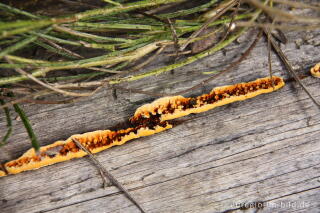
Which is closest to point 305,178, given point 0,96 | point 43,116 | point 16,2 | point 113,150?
point 113,150

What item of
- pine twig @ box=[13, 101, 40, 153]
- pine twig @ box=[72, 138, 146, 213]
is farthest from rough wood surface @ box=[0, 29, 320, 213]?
pine twig @ box=[13, 101, 40, 153]

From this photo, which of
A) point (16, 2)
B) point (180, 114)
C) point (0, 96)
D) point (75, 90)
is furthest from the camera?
point (16, 2)

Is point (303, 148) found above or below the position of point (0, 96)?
below

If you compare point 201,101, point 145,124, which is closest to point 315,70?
point 201,101

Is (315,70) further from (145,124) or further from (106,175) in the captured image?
(106,175)

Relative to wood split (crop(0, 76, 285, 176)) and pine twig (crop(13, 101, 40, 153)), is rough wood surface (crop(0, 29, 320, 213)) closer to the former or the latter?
wood split (crop(0, 76, 285, 176))

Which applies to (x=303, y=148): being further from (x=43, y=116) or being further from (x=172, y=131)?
(x=43, y=116)

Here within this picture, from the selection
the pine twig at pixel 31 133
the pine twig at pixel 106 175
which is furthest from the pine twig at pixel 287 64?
the pine twig at pixel 31 133
